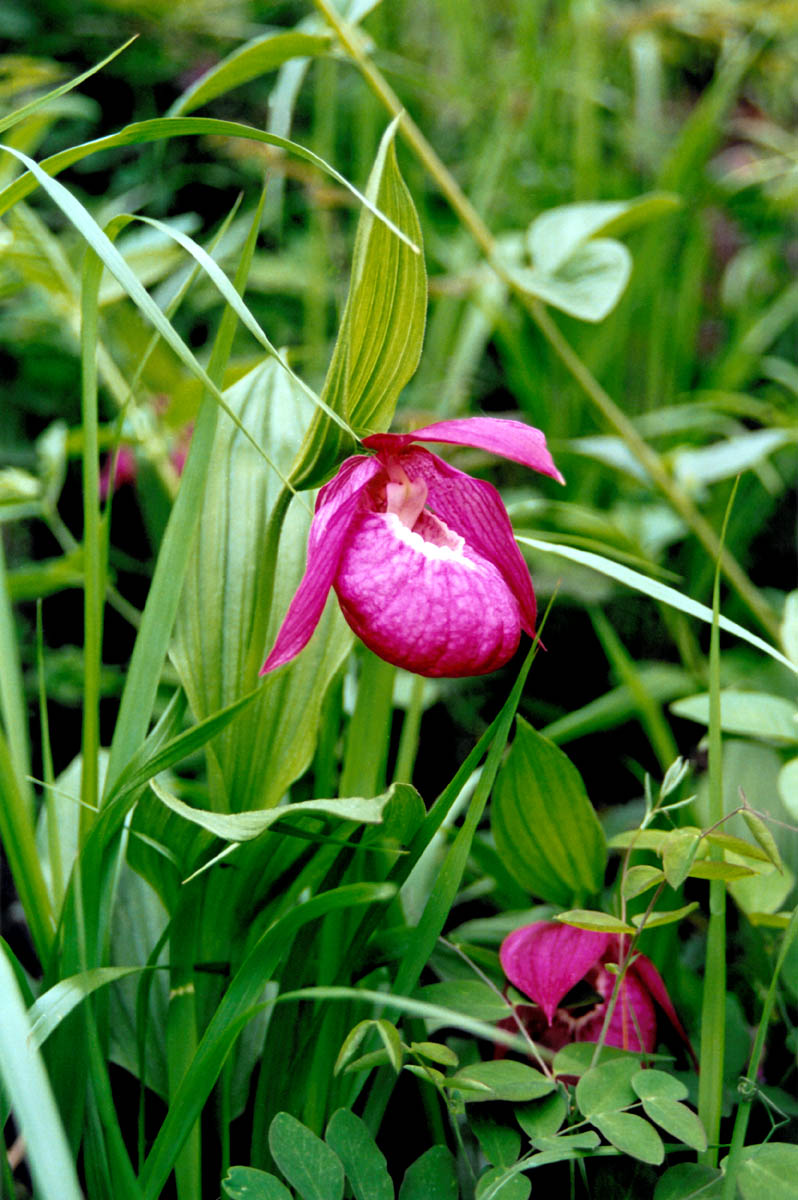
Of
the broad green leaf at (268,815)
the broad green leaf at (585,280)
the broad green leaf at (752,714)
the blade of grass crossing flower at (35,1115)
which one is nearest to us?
the blade of grass crossing flower at (35,1115)

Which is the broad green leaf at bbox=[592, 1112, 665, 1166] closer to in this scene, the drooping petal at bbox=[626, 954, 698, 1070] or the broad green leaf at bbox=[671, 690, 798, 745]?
the drooping petal at bbox=[626, 954, 698, 1070]

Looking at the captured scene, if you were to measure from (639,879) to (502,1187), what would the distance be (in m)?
0.17

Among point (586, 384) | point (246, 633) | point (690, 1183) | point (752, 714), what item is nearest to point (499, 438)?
point (246, 633)

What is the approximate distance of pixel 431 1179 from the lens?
48 centimetres

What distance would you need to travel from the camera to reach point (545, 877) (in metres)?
0.62

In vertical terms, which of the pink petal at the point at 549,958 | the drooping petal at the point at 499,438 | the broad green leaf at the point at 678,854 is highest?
the drooping petal at the point at 499,438

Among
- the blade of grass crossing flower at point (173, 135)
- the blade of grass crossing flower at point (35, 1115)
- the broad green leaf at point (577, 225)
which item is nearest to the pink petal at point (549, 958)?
the blade of grass crossing flower at point (35, 1115)

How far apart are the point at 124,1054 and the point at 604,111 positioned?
193 cm

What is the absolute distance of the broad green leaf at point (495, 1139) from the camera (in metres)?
0.48

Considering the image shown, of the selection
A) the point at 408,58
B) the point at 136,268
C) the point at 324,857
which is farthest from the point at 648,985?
the point at 408,58

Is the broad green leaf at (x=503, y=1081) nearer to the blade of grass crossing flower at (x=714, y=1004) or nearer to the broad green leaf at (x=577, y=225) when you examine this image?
the blade of grass crossing flower at (x=714, y=1004)

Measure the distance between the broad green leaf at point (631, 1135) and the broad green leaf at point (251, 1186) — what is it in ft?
0.55

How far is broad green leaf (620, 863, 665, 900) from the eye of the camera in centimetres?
49

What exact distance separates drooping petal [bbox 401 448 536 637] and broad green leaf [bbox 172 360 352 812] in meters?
0.09
